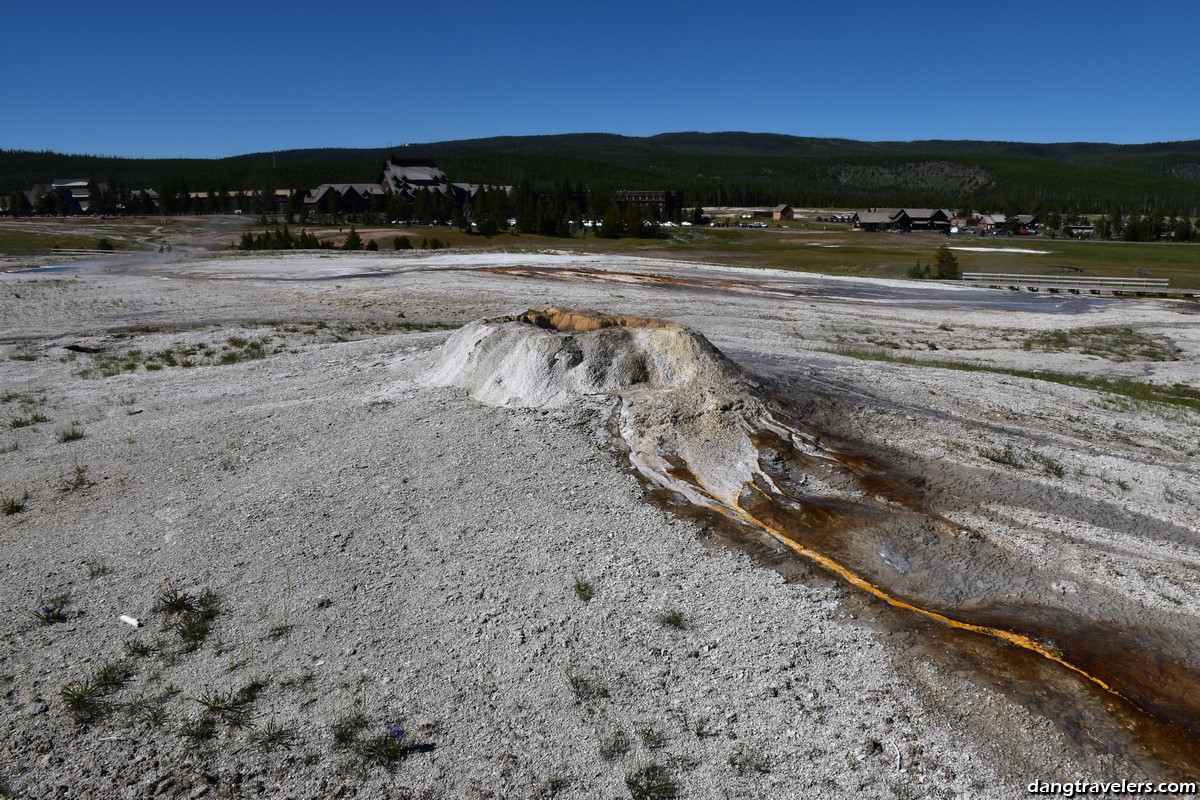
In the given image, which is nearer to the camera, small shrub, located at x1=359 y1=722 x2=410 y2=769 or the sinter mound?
small shrub, located at x1=359 y1=722 x2=410 y2=769

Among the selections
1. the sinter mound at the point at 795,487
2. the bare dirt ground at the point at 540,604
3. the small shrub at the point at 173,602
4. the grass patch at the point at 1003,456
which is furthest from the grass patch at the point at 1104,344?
the small shrub at the point at 173,602

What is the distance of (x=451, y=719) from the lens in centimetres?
634

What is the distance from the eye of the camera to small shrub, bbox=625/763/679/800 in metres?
5.54

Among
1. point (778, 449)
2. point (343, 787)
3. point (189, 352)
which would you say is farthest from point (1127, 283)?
point (343, 787)

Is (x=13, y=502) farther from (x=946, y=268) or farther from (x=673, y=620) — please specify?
(x=946, y=268)

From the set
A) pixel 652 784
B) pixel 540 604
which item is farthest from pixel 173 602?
pixel 652 784

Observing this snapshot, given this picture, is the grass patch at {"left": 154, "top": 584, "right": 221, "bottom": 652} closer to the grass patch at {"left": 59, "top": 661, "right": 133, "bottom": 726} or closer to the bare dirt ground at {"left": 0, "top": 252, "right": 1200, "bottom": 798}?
the bare dirt ground at {"left": 0, "top": 252, "right": 1200, "bottom": 798}

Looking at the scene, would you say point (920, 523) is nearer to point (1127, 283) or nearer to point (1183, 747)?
point (1183, 747)

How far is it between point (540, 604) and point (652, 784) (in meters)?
2.57

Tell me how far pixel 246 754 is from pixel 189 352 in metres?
18.3

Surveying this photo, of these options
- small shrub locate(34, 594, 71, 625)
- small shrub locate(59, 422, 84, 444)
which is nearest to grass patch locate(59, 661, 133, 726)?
small shrub locate(34, 594, 71, 625)

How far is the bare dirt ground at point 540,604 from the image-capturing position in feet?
19.2

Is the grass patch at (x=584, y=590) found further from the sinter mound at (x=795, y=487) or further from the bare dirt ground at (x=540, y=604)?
the sinter mound at (x=795, y=487)

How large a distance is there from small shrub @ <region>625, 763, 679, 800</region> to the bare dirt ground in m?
0.02
